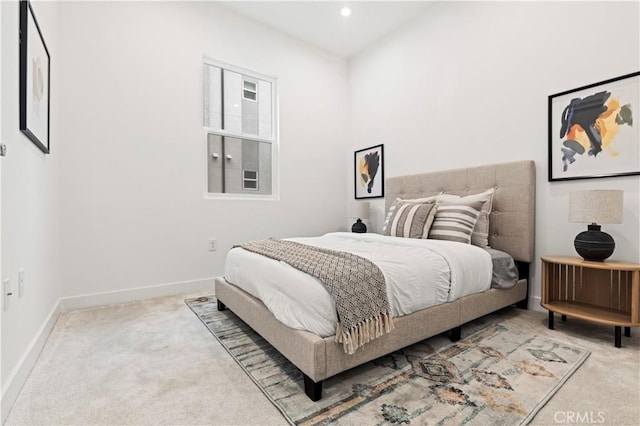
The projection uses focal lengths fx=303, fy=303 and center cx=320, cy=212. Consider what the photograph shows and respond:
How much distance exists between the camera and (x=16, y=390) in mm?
1411

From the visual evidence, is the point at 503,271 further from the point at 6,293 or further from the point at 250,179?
the point at 6,293

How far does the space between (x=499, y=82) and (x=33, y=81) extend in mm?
3632

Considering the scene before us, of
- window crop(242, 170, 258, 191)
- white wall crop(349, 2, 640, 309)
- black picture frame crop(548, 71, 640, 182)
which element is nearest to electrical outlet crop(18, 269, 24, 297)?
window crop(242, 170, 258, 191)

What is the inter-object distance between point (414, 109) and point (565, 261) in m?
2.32

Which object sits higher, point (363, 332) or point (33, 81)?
point (33, 81)

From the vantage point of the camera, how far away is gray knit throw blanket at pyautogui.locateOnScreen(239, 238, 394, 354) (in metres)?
1.41

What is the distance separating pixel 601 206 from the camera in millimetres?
1986

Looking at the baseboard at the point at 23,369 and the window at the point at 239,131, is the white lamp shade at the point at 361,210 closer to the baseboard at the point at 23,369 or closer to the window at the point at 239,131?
the window at the point at 239,131

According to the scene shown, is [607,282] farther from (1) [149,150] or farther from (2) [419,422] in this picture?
(1) [149,150]

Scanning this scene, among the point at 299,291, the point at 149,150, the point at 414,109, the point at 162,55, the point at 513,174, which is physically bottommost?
the point at 299,291

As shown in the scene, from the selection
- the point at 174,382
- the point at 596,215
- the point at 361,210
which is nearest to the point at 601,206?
the point at 596,215

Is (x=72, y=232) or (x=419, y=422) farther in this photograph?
(x=72, y=232)

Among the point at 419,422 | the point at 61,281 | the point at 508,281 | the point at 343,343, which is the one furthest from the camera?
the point at 61,281

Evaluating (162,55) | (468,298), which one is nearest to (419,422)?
(468,298)
